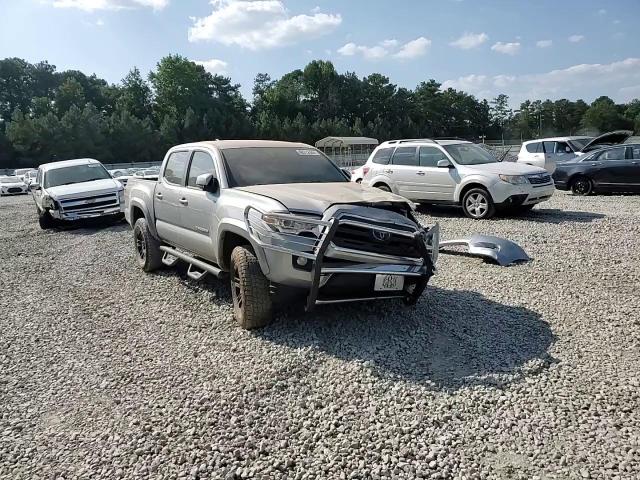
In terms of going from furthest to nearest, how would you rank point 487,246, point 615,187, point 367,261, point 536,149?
point 536,149, point 615,187, point 487,246, point 367,261

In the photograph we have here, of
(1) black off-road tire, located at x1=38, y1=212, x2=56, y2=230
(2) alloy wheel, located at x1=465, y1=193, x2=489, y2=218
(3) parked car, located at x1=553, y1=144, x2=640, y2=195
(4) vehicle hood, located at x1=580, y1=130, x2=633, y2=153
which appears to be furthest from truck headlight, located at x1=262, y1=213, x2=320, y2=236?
(4) vehicle hood, located at x1=580, y1=130, x2=633, y2=153

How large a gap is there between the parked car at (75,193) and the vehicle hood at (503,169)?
874cm

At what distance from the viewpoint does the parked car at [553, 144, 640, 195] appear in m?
14.1

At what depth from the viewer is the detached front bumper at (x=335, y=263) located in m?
4.33

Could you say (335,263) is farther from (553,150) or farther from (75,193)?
(553,150)

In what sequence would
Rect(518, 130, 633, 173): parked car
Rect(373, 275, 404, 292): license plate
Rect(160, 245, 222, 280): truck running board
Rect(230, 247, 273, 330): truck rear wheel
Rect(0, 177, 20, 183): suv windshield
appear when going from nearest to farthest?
Rect(373, 275, 404, 292): license plate
Rect(230, 247, 273, 330): truck rear wheel
Rect(160, 245, 222, 280): truck running board
Rect(518, 130, 633, 173): parked car
Rect(0, 177, 20, 183): suv windshield

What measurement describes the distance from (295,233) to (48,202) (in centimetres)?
1085

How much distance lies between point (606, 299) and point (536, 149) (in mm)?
14081

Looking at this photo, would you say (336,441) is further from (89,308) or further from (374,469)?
(89,308)

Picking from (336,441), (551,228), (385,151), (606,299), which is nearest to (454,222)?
(551,228)

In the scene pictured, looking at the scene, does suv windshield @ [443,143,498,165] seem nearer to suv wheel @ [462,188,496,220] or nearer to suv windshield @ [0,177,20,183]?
suv wheel @ [462,188,496,220]

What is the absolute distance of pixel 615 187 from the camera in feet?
47.3

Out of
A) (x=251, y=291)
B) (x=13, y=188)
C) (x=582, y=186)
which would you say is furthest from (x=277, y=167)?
(x=13, y=188)

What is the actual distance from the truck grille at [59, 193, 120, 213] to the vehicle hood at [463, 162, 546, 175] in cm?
880
